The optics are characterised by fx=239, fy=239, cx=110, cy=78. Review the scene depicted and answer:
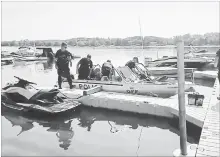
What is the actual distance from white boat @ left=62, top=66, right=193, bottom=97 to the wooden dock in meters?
2.11

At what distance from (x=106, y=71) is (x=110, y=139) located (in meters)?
4.20

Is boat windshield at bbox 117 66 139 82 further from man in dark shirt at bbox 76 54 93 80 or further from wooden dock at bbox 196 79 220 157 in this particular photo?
wooden dock at bbox 196 79 220 157

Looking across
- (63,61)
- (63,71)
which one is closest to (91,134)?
(63,71)

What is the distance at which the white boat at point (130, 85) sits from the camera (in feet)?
31.1

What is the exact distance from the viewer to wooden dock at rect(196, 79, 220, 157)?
4707 millimetres

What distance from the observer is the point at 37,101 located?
8484 millimetres

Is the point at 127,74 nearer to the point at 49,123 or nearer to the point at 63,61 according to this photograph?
the point at 63,61

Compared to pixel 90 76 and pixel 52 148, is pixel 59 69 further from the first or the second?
pixel 52 148

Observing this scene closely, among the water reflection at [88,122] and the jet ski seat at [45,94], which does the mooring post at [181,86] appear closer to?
the water reflection at [88,122]

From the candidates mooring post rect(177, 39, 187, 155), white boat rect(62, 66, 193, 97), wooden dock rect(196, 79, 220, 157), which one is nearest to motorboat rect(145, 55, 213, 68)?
white boat rect(62, 66, 193, 97)

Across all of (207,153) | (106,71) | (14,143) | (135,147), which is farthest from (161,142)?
(106,71)

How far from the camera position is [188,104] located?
7.80m

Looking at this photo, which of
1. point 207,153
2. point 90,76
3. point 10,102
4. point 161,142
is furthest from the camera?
point 90,76

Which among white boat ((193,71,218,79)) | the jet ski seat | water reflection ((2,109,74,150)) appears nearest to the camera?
water reflection ((2,109,74,150))
